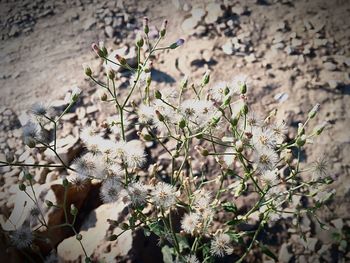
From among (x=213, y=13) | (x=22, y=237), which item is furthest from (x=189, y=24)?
(x=22, y=237)

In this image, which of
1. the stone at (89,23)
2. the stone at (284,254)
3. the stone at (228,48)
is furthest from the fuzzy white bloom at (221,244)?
the stone at (89,23)

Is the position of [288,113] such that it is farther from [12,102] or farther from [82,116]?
[12,102]

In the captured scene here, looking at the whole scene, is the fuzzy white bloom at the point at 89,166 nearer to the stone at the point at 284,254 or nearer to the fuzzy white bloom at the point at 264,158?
the fuzzy white bloom at the point at 264,158

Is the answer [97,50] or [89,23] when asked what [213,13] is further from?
[97,50]

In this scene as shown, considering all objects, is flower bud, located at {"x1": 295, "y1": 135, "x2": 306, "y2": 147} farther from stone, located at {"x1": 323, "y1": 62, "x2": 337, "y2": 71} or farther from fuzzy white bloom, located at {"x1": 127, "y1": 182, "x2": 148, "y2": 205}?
stone, located at {"x1": 323, "y1": 62, "x2": 337, "y2": 71}

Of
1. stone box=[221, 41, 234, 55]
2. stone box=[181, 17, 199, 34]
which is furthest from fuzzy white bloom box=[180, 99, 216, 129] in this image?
stone box=[181, 17, 199, 34]

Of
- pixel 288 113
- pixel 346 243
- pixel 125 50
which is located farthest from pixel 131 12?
pixel 346 243

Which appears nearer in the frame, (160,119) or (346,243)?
(160,119)
